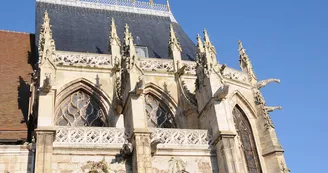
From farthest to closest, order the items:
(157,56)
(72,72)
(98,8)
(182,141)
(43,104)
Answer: (98,8)
(157,56)
(72,72)
(182,141)
(43,104)

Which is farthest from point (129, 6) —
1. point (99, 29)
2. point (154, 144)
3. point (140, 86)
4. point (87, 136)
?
point (154, 144)

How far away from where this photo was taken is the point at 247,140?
41.8ft

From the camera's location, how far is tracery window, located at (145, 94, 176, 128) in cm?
1280

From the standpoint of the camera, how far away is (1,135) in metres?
9.88

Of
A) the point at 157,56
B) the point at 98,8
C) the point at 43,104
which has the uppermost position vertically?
the point at 98,8

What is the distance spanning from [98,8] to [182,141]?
940cm

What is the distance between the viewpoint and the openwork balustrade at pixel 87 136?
30.9 feet

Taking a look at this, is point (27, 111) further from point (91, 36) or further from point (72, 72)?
point (91, 36)

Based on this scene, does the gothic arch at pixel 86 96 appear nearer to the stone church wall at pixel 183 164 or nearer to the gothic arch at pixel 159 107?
the gothic arch at pixel 159 107

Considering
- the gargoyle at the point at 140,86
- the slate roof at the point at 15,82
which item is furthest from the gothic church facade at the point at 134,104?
the slate roof at the point at 15,82

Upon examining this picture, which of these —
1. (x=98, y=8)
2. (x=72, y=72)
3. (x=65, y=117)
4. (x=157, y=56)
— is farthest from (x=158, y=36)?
(x=65, y=117)

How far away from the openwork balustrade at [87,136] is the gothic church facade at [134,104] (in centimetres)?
2

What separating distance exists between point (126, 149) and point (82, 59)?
4522 mm

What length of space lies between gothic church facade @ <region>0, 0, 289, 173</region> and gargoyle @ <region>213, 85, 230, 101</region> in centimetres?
3
